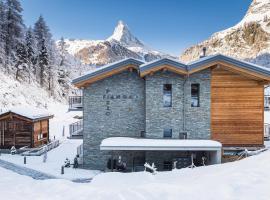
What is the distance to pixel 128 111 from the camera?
23219 mm

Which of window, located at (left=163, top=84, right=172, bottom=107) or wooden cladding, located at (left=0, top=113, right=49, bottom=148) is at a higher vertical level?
window, located at (left=163, top=84, right=172, bottom=107)

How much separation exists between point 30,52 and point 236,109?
192 feet

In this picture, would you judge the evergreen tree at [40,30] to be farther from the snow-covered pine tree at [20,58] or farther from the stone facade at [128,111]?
the stone facade at [128,111]

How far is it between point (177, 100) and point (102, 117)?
5820 millimetres

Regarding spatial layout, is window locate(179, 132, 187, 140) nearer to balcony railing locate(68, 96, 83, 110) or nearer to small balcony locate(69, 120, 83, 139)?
small balcony locate(69, 120, 83, 139)

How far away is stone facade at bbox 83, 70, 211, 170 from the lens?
73.3 ft

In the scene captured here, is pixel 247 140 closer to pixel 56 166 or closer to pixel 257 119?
pixel 257 119

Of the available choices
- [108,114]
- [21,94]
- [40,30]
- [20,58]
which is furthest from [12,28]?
[108,114]

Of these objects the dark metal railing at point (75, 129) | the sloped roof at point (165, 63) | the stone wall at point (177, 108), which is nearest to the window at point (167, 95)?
the stone wall at point (177, 108)

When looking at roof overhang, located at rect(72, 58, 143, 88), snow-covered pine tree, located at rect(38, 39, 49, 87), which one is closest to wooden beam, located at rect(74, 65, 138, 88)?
roof overhang, located at rect(72, 58, 143, 88)

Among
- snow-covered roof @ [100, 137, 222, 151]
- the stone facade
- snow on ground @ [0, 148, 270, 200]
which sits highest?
the stone facade

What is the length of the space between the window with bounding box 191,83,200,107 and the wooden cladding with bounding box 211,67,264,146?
1.03m

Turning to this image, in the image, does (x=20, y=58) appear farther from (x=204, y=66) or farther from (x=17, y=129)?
(x=204, y=66)

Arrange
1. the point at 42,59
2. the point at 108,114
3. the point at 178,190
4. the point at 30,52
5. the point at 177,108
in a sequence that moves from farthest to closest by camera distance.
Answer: the point at 42,59, the point at 30,52, the point at 108,114, the point at 177,108, the point at 178,190
